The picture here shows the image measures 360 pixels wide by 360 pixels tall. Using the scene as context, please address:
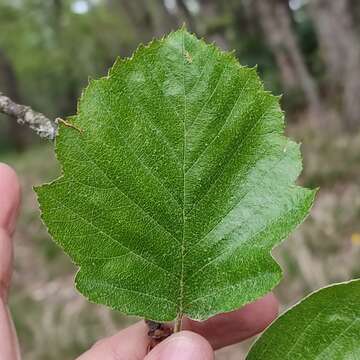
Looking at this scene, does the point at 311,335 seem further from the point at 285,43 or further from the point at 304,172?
the point at 285,43

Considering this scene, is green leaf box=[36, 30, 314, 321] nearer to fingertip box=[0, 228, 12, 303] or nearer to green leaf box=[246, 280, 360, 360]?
green leaf box=[246, 280, 360, 360]

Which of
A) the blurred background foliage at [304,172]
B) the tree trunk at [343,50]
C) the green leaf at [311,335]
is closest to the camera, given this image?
the green leaf at [311,335]

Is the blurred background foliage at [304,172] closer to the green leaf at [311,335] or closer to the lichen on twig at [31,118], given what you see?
the lichen on twig at [31,118]

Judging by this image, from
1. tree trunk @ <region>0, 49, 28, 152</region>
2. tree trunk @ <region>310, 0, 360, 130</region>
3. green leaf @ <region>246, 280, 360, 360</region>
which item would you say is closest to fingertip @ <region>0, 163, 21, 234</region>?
green leaf @ <region>246, 280, 360, 360</region>

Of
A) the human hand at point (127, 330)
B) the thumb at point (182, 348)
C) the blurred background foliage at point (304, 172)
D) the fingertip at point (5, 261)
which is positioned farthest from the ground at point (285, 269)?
the thumb at point (182, 348)

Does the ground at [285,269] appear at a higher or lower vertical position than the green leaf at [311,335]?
lower

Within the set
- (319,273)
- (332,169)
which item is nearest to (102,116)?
(319,273)
